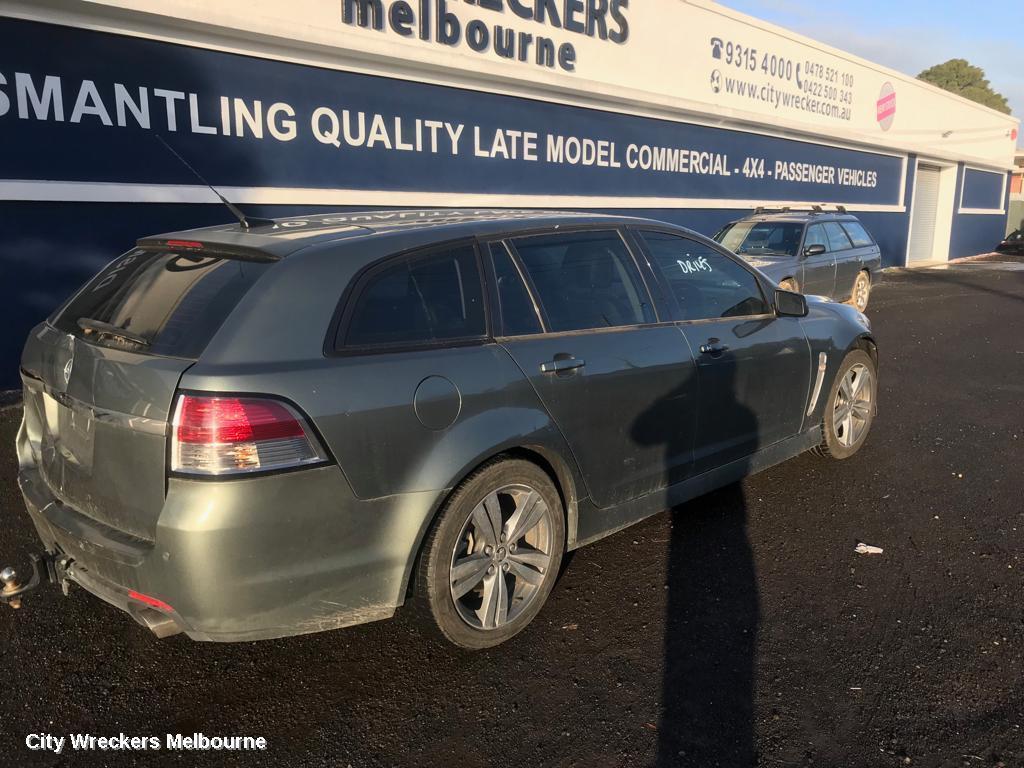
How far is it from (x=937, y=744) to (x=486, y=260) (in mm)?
2382

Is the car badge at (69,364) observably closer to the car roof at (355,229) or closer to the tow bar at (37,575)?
the car roof at (355,229)

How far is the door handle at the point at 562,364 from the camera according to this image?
125 inches

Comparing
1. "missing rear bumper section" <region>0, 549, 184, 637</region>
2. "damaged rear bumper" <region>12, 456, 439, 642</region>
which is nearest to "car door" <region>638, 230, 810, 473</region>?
"damaged rear bumper" <region>12, 456, 439, 642</region>

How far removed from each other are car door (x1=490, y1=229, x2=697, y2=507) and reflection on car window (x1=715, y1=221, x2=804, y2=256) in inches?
278

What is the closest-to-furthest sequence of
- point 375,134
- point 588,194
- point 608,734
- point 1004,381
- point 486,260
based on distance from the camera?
point 608,734
point 486,260
point 1004,381
point 375,134
point 588,194

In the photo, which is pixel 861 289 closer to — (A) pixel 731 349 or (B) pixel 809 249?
(B) pixel 809 249

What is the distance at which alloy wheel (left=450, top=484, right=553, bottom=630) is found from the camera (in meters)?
2.97

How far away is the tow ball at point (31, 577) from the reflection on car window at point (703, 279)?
117 inches

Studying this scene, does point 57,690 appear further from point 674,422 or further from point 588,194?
point 588,194

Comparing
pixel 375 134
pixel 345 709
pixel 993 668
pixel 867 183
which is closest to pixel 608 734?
pixel 345 709

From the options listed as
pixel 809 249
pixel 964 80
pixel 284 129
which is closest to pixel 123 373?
pixel 284 129

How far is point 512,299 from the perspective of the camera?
10.6 feet

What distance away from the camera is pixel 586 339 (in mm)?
3412

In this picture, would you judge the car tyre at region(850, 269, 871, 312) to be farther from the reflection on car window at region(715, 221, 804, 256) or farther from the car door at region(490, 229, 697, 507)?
the car door at region(490, 229, 697, 507)
